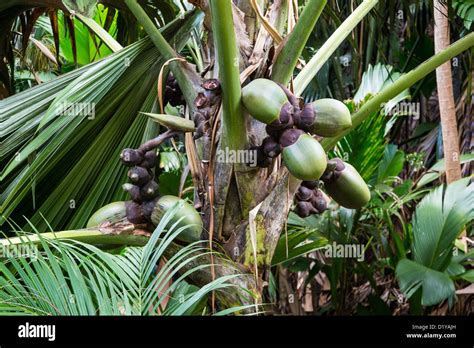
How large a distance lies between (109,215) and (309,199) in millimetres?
406

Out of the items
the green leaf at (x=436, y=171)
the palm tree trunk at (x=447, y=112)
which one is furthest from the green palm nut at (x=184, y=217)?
the green leaf at (x=436, y=171)

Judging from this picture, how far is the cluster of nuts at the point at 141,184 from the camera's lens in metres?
1.17

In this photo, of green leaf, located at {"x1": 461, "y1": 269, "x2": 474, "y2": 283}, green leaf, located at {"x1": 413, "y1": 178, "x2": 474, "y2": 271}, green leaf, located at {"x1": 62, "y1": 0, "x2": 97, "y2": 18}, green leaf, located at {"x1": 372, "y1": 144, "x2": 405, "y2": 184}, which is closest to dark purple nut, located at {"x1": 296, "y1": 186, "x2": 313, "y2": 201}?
green leaf, located at {"x1": 62, "y1": 0, "x2": 97, "y2": 18}

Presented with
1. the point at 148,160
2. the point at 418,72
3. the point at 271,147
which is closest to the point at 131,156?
the point at 148,160

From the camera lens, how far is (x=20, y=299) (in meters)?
0.92

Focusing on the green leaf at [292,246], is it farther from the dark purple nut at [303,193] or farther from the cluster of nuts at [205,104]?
the cluster of nuts at [205,104]

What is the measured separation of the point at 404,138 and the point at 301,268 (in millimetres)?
1466

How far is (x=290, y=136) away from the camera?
1.12 meters

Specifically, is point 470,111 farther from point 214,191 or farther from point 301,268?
point 214,191

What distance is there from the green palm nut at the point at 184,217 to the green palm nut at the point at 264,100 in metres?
0.21

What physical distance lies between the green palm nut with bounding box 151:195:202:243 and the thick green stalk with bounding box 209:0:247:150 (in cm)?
14

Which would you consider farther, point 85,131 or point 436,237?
point 436,237

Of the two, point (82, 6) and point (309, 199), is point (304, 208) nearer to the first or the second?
point (309, 199)

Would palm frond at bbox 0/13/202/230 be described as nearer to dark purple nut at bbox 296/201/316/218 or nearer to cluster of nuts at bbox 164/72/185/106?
cluster of nuts at bbox 164/72/185/106
